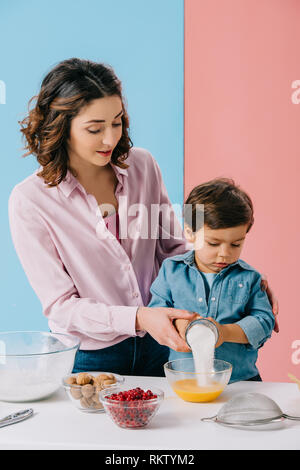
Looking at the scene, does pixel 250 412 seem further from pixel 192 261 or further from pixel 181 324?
pixel 192 261

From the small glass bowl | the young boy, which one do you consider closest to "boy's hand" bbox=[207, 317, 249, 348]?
the young boy

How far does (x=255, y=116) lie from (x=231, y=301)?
2.04 ft

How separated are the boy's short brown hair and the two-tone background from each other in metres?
0.28

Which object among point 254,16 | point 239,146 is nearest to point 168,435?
point 239,146

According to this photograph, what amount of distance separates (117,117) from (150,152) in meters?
0.23

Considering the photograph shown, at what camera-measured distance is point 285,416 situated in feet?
3.60

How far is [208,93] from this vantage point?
1.78m

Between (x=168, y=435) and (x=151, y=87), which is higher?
(x=151, y=87)

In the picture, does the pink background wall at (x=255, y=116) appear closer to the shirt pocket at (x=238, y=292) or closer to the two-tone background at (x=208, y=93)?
the two-tone background at (x=208, y=93)

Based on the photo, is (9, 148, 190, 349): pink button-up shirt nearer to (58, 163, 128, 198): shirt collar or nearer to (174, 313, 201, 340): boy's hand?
(58, 163, 128, 198): shirt collar

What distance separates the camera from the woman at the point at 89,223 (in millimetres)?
1548

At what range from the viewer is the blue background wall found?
5.83 ft
